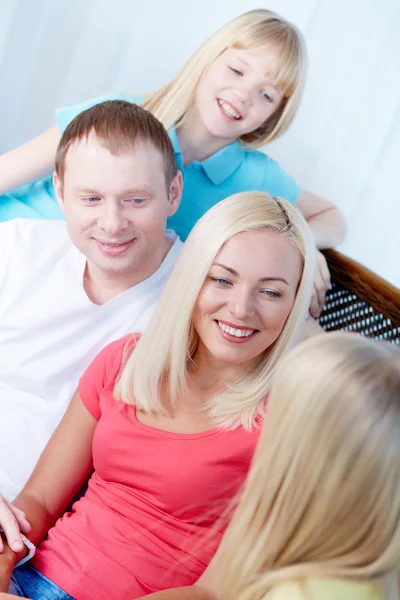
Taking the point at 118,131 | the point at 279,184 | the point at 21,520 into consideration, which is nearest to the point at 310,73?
the point at 279,184

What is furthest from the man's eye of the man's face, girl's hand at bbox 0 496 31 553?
girl's hand at bbox 0 496 31 553

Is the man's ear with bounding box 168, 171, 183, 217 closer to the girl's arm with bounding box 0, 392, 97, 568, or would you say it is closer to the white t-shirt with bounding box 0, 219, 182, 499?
the white t-shirt with bounding box 0, 219, 182, 499

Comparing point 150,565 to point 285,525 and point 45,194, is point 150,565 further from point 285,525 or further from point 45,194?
point 45,194

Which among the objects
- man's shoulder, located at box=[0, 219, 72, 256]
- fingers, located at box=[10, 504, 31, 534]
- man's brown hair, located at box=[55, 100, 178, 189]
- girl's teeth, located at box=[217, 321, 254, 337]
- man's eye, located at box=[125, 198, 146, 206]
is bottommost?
fingers, located at box=[10, 504, 31, 534]

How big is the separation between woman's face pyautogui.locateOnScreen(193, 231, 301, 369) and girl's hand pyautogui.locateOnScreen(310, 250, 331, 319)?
30 centimetres

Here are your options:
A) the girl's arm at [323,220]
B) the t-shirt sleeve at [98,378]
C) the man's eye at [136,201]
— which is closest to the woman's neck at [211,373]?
the t-shirt sleeve at [98,378]

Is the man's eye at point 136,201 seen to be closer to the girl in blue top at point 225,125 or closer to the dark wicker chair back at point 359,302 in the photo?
the girl in blue top at point 225,125

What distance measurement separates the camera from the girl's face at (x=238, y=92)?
1.36 meters

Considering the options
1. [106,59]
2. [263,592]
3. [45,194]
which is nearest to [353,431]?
[263,592]

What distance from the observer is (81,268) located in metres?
1.20

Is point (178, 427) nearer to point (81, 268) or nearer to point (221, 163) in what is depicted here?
point (81, 268)

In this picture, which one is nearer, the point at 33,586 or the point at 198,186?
the point at 33,586

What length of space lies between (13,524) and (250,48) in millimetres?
877

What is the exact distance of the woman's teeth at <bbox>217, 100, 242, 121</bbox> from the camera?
1.38 m
